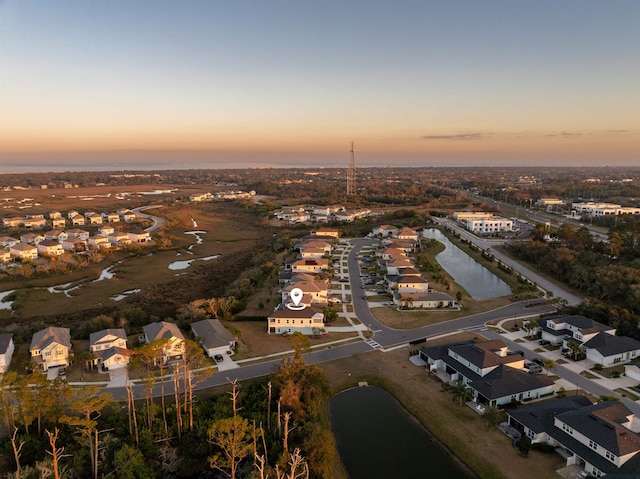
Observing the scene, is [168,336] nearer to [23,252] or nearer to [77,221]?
[23,252]

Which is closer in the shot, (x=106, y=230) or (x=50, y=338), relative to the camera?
(x=50, y=338)

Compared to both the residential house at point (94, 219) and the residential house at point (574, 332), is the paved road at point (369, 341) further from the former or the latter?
the residential house at point (94, 219)

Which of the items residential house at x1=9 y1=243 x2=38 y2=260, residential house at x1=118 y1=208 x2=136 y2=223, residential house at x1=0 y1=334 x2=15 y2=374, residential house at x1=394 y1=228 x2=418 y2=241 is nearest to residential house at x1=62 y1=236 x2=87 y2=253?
residential house at x1=9 y1=243 x2=38 y2=260

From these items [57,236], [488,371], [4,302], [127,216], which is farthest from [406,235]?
[127,216]

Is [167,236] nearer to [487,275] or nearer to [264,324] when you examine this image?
[264,324]

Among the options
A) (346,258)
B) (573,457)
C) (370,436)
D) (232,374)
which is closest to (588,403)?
(573,457)

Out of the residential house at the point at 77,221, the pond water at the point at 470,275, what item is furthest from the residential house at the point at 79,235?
the pond water at the point at 470,275

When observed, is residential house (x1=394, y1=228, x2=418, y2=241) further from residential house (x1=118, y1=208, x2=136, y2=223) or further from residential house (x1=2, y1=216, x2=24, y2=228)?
residential house (x1=2, y1=216, x2=24, y2=228)
